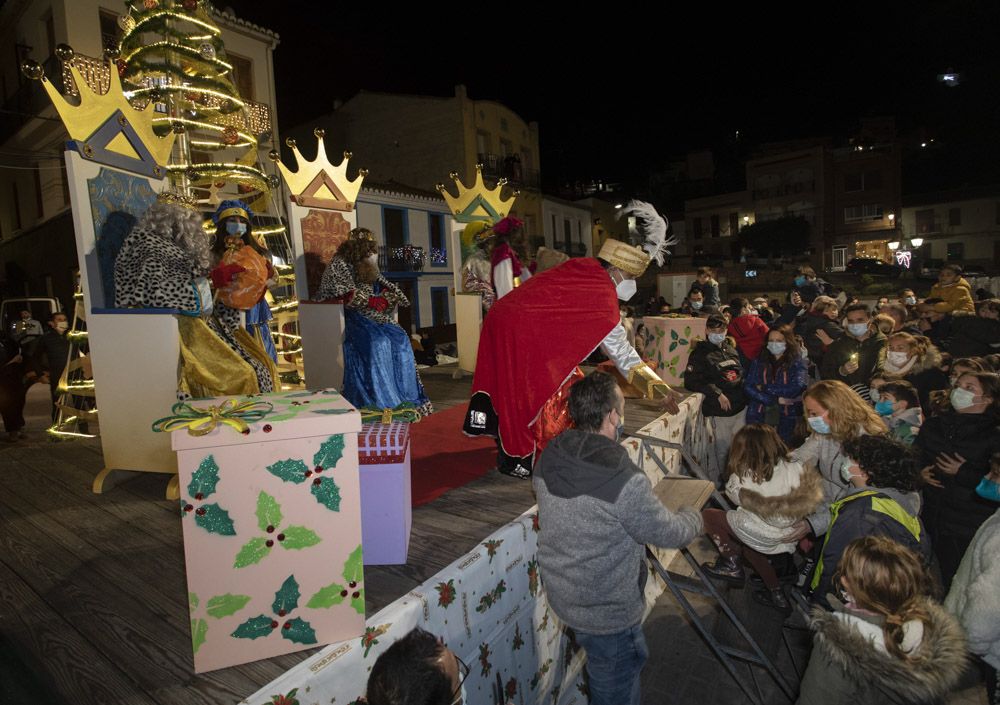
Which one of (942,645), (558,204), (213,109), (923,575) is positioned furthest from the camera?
(558,204)

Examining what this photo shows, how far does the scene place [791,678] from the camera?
3451 mm

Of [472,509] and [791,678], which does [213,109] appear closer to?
[472,509]

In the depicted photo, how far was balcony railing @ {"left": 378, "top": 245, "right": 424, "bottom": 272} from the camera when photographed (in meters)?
17.6

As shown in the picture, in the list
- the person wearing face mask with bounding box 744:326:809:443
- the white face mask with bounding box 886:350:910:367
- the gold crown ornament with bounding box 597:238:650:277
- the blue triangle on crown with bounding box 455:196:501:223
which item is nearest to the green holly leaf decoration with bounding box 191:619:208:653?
the gold crown ornament with bounding box 597:238:650:277

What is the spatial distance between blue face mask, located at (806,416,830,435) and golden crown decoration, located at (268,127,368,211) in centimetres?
486

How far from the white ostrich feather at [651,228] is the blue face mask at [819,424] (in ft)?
4.97

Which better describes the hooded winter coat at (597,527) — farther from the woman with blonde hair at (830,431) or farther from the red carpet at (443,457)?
the woman with blonde hair at (830,431)

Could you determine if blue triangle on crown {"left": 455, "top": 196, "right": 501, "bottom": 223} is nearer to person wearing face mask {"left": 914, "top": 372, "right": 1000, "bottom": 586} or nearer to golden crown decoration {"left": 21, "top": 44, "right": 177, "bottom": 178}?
golden crown decoration {"left": 21, "top": 44, "right": 177, "bottom": 178}

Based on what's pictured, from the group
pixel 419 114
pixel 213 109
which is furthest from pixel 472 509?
pixel 419 114

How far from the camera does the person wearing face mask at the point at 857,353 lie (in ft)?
18.1

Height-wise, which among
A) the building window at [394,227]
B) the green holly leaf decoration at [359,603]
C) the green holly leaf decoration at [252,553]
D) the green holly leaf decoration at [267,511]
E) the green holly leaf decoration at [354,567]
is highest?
the building window at [394,227]

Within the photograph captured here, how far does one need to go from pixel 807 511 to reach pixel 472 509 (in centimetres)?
216

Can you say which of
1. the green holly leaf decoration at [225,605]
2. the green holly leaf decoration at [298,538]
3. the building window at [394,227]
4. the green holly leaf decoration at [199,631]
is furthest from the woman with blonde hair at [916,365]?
the building window at [394,227]

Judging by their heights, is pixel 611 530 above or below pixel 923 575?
above
